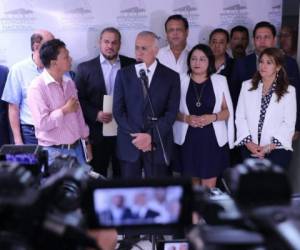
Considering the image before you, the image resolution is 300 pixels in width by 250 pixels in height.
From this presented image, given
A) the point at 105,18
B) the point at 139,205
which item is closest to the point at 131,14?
→ the point at 105,18

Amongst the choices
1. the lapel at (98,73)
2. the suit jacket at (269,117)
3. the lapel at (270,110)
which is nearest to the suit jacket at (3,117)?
the lapel at (98,73)

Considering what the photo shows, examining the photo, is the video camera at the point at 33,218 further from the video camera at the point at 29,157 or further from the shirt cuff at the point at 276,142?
the shirt cuff at the point at 276,142

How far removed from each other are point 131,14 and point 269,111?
1.52 metres

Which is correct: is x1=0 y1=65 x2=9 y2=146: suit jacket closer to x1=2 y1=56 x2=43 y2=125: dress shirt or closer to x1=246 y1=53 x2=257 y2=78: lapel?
x1=2 y1=56 x2=43 y2=125: dress shirt

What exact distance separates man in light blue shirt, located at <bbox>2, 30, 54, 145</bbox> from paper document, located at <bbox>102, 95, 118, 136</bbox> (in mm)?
549

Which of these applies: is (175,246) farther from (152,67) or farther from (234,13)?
(234,13)

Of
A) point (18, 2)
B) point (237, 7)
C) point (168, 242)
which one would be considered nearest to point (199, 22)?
point (237, 7)

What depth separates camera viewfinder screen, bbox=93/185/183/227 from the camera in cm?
118

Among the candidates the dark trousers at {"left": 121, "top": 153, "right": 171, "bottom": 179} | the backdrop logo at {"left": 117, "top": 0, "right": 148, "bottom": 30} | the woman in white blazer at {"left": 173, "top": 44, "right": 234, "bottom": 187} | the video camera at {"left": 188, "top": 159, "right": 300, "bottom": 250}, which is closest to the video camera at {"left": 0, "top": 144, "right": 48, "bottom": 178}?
the video camera at {"left": 188, "top": 159, "right": 300, "bottom": 250}

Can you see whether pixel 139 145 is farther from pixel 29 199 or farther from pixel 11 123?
pixel 29 199

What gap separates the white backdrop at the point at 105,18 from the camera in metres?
3.96

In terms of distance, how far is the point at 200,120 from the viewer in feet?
11.0

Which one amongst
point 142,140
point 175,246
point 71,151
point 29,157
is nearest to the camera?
point 29,157

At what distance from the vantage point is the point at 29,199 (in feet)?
3.43
